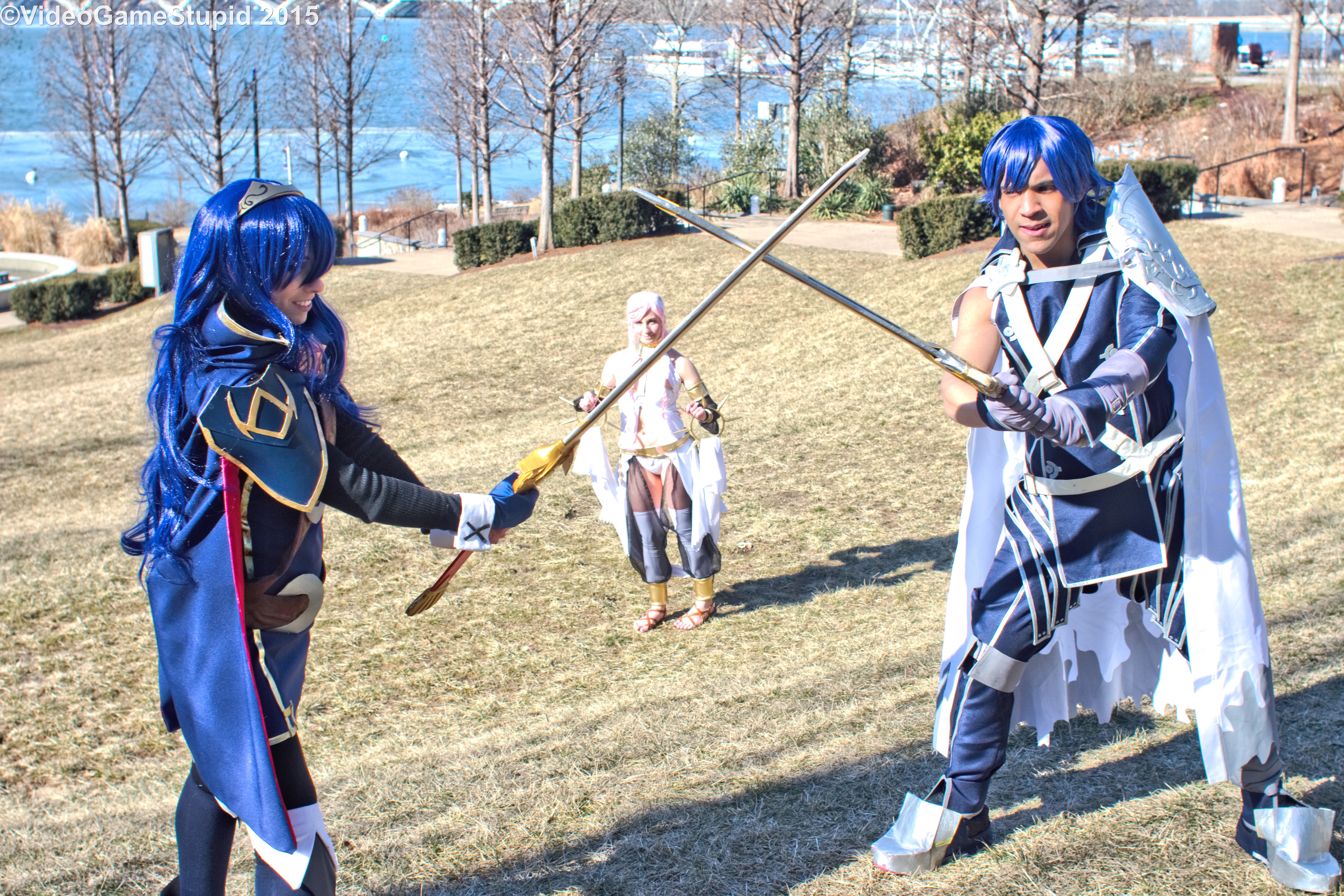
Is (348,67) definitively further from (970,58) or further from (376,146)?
(376,146)

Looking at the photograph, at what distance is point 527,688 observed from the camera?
5.35 metres

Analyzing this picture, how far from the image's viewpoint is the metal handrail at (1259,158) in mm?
19891

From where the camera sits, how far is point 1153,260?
2883 mm

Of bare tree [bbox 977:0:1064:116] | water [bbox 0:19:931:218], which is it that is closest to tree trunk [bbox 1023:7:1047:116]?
bare tree [bbox 977:0:1064:116]

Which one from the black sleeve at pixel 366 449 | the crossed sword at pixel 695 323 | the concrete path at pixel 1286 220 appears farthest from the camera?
the concrete path at pixel 1286 220

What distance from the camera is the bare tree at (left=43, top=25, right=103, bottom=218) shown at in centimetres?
2825

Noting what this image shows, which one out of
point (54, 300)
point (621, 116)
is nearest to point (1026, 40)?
point (621, 116)

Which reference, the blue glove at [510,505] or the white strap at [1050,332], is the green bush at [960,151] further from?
the blue glove at [510,505]

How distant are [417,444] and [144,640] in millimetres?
5562

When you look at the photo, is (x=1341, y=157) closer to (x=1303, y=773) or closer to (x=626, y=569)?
(x=626, y=569)

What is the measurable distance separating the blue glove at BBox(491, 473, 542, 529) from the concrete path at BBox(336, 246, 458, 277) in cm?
1880

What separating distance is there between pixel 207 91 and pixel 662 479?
85.7 feet

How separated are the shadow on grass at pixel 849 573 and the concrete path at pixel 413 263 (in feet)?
50.3

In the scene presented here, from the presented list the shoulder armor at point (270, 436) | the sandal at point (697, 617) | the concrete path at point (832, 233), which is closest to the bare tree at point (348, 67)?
the concrete path at point (832, 233)
